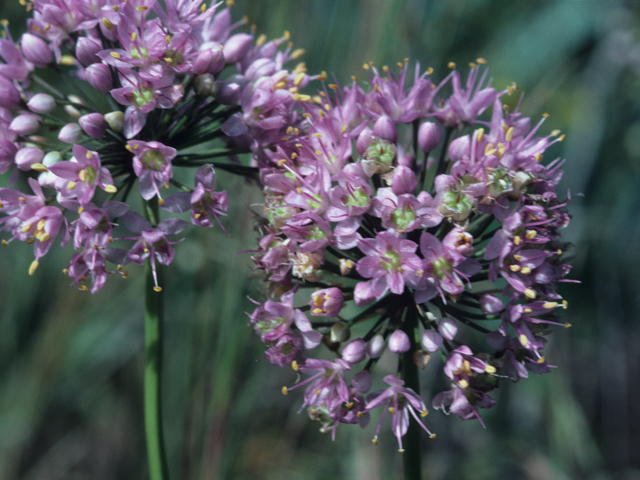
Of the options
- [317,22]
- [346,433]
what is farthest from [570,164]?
[346,433]

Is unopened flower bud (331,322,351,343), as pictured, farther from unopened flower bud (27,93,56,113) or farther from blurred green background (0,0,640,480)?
unopened flower bud (27,93,56,113)

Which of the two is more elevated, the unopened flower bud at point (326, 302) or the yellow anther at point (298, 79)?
the yellow anther at point (298, 79)

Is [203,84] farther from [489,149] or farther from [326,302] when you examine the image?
[489,149]

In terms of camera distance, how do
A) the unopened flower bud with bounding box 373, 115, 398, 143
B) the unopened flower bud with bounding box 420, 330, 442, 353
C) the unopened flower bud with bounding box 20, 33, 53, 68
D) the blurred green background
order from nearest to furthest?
the unopened flower bud with bounding box 420, 330, 442, 353, the unopened flower bud with bounding box 373, 115, 398, 143, the unopened flower bud with bounding box 20, 33, 53, 68, the blurred green background

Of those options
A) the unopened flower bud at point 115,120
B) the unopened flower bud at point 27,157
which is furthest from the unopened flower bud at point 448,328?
the unopened flower bud at point 27,157

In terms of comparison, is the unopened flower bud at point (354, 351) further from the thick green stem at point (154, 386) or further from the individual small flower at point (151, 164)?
the individual small flower at point (151, 164)

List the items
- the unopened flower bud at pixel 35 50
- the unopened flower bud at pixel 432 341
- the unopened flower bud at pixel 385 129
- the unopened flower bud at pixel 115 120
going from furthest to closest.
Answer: the unopened flower bud at pixel 35 50 → the unopened flower bud at pixel 385 129 → the unopened flower bud at pixel 115 120 → the unopened flower bud at pixel 432 341

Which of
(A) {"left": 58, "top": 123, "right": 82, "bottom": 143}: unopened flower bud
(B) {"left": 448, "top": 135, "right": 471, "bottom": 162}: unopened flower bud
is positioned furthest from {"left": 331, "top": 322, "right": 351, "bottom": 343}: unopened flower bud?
(A) {"left": 58, "top": 123, "right": 82, "bottom": 143}: unopened flower bud

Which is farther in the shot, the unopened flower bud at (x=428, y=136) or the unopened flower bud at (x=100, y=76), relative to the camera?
the unopened flower bud at (x=428, y=136)
